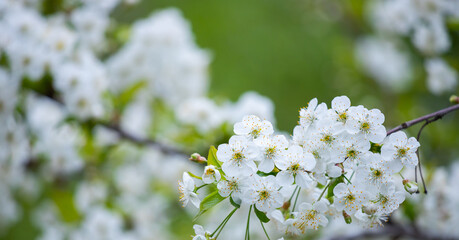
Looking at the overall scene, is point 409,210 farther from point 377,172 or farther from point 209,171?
point 209,171

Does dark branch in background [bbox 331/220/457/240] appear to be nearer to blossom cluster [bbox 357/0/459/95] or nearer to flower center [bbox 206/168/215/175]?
blossom cluster [bbox 357/0/459/95]

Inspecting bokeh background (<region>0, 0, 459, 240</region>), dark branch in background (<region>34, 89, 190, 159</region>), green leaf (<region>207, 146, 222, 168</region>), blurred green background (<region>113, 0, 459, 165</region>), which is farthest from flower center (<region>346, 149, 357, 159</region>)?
blurred green background (<region>113, 0, 459, 165</region>)

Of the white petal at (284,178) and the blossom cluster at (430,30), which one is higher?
the blossom cluster at (430,30)

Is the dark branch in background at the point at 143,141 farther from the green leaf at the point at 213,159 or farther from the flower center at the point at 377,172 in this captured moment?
the flower center at the point at 377,172

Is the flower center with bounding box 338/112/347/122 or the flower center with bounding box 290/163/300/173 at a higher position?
the flower center with bounding box 338/112/347/122

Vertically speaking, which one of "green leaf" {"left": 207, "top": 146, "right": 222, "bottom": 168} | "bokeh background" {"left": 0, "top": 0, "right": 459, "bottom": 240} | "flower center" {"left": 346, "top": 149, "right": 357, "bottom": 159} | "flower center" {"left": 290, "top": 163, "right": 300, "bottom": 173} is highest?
"bokeh background" {"left": 0, "top": 0, "right": 459, "bottom": 240}

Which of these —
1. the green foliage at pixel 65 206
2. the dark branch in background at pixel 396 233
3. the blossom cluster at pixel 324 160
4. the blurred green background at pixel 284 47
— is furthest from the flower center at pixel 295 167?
the blurred green background at pixel 284 47
